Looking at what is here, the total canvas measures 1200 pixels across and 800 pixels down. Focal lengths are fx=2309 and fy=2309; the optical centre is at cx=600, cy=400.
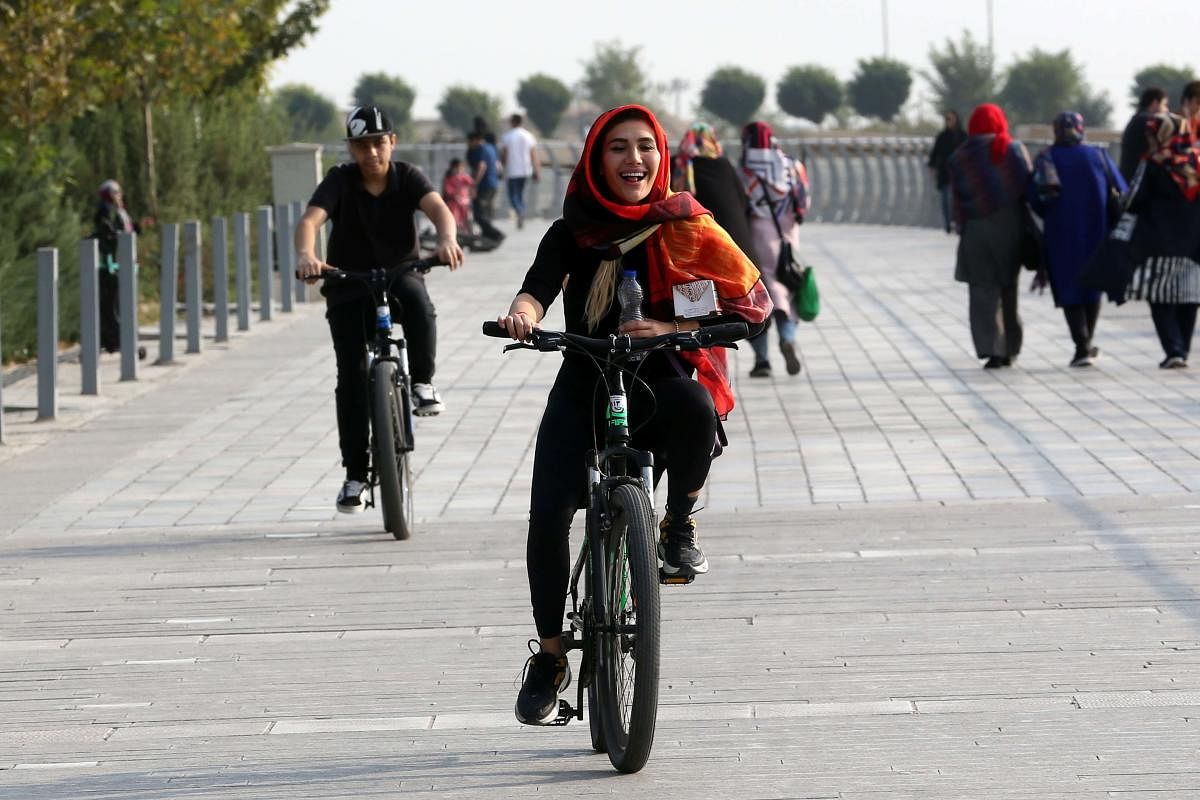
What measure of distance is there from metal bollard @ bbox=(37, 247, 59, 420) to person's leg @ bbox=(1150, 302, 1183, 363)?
6897 mm

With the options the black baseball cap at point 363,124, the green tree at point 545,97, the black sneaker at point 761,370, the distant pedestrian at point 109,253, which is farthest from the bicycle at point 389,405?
the green tree at point 545,97

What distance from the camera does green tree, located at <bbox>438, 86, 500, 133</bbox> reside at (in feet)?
331

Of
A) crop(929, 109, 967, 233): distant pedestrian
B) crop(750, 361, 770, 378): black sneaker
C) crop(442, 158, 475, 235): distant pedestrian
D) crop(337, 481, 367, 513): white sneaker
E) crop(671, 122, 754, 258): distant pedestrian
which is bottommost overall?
crop(337, 481, 367, 513): white sneaker

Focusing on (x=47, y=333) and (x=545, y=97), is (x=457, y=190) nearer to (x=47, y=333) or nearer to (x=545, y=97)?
(x=47, y=333)

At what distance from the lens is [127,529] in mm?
9703

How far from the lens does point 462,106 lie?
101 meters

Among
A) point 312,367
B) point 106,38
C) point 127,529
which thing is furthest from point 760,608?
point 106,38

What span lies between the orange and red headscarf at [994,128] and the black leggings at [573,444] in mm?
9689

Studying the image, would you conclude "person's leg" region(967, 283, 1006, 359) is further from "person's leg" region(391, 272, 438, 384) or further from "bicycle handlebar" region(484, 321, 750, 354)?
"bicycle handlebar" region(484, 321, 750, 354)

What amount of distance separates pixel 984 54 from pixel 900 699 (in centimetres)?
10061

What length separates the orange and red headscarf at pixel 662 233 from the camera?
5.66 meters

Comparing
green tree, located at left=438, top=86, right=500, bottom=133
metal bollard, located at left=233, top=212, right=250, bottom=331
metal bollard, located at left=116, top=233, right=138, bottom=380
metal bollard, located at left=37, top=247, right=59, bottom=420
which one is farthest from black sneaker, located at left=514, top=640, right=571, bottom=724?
green tree, located at left=438, top=86, right=500, bottom=133

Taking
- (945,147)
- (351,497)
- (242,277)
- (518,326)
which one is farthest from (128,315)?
(945,147)

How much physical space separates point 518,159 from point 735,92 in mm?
64993
